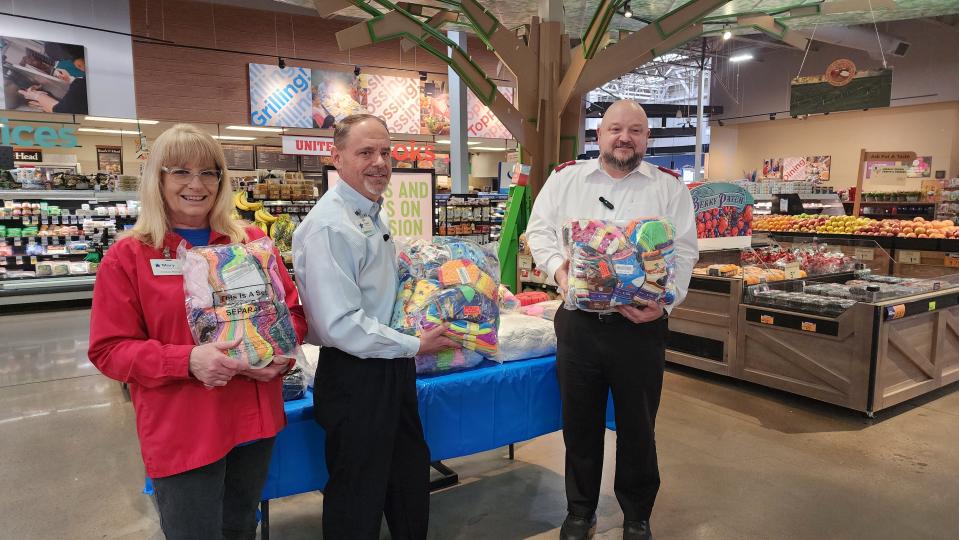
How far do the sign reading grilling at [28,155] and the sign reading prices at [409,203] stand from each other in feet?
32.0

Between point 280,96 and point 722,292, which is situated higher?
point 280,96

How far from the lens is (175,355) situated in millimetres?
1446

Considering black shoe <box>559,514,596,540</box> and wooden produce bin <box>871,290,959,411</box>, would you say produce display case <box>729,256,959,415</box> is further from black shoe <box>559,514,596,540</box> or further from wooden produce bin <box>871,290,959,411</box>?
black shoe <box>559,514,596,540</box>

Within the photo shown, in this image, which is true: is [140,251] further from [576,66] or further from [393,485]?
[576,66]

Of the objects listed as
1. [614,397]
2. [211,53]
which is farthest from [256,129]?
[614,397]

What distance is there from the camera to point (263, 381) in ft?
5.32

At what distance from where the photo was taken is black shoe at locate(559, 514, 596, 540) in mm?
2547

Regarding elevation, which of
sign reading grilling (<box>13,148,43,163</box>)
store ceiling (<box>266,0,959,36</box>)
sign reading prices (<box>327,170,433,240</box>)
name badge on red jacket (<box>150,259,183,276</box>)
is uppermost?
→ store ceiling (<box>266,0,959,36</box>)

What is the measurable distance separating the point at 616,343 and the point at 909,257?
7154mm

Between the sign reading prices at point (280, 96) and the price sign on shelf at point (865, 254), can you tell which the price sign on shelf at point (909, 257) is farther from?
the sign reading prices at point (280, 96)

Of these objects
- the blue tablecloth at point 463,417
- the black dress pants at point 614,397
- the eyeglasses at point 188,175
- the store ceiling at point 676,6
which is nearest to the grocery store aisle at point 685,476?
the black dress pants at point 614,397

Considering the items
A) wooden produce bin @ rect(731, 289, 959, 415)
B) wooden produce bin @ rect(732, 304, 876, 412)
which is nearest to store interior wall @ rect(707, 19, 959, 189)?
wooden produce bin @ rect(731, 289, 959, 415)

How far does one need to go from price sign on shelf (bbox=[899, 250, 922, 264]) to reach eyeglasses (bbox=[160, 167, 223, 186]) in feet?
27.9

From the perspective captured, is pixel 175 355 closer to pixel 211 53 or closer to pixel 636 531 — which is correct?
pixel 636 531
